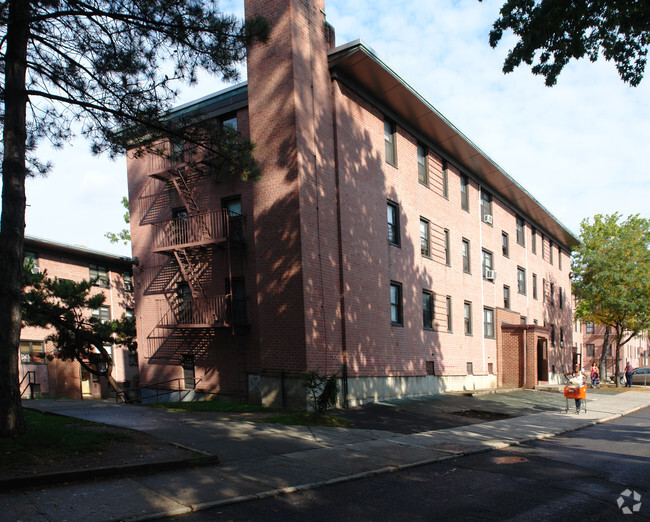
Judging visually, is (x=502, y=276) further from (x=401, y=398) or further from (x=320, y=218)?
(x=320, y=218)

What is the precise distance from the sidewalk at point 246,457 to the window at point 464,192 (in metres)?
13.1

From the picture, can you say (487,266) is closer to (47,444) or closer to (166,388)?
(166,388)

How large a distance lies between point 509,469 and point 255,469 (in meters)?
4.33

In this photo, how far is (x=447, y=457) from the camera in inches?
404

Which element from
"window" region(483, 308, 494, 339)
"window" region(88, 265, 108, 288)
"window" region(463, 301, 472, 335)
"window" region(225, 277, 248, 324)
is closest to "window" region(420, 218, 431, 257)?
"window" region(463, 301, 472, 335)

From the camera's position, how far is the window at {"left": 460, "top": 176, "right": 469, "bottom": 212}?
92.2ft

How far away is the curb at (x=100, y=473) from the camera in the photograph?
22.6 ft

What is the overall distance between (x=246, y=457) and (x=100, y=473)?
2559 mm

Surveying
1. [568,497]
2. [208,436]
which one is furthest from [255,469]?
[568,497]

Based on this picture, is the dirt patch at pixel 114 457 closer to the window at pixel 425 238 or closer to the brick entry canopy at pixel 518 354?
the window at pixel 425 238

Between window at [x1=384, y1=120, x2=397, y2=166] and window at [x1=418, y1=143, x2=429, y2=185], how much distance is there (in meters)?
2.57

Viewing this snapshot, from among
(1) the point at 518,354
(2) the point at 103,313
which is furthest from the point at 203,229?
(1) the point at 518,354

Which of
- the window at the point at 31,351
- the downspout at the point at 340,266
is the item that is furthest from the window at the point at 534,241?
the window at the point at 31,351

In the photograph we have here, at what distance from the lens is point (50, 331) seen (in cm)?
2942
